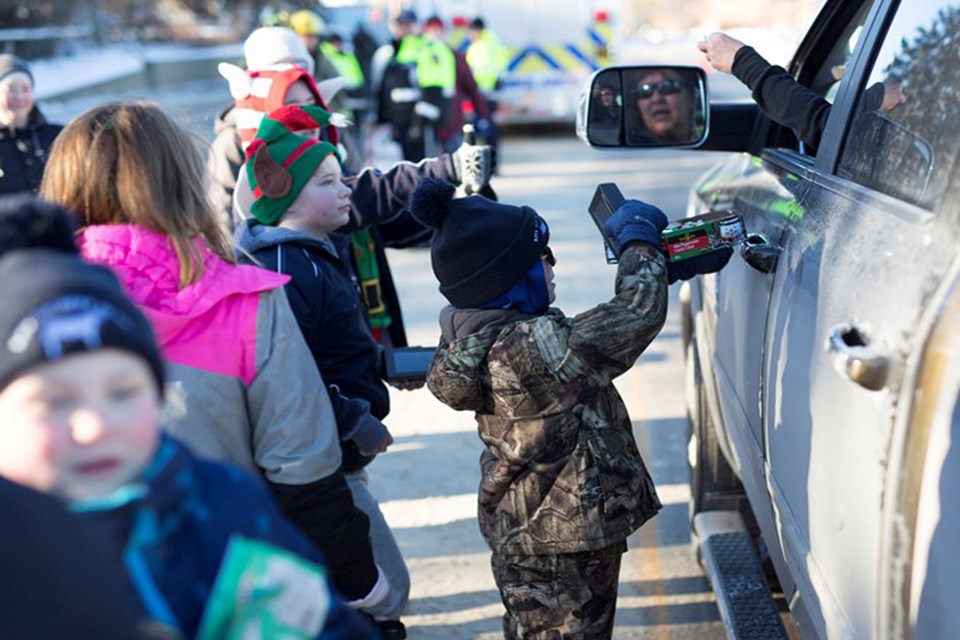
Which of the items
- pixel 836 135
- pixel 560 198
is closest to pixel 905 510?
pixel 836 135

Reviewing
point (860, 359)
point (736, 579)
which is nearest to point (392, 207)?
point (736, 579)

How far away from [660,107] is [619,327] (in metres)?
1.24

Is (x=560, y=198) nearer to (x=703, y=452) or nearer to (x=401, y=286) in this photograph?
(x=401, y=286)

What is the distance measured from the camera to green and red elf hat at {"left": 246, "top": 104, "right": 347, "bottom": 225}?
11.6 feet

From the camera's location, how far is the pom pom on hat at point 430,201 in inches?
116

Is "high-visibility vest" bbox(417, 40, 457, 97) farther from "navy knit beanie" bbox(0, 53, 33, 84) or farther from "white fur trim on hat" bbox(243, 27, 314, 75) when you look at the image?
"white fur trim on hat" bbox(243, 27, 314, 75)

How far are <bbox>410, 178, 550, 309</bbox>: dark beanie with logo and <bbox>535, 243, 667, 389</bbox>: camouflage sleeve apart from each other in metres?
0.18

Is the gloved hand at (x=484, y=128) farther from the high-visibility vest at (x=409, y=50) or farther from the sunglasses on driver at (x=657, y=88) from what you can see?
the sunglasses on driver at (x=657, y=88)

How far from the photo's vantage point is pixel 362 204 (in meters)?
4.27

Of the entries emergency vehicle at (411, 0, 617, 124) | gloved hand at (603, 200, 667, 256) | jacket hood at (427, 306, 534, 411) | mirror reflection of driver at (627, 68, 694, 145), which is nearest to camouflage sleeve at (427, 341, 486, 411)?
jacket hood at (427, 306, 534, 411)

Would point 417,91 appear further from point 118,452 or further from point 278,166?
point 118,452

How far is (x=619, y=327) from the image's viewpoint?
2.83 metres

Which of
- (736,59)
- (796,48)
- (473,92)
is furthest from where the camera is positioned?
(473,92)

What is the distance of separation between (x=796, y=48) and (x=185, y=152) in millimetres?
2023
